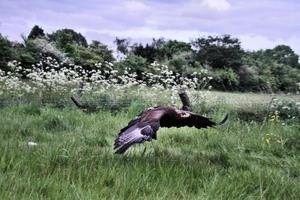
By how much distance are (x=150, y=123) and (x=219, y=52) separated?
2426cm

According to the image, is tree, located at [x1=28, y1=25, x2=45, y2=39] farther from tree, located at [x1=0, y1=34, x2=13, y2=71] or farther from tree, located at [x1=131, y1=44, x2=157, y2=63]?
tree, located at [x1=0, y1=34, x2=13, y2=71]

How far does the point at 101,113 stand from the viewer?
395 inches

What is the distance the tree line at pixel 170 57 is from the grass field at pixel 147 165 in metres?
9.42

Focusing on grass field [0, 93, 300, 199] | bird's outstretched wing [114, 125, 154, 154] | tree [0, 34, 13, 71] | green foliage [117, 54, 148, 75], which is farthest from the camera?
green foliage [117, 54, 148, 75]

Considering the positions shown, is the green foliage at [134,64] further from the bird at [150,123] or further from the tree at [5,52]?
the bird at [150,123]

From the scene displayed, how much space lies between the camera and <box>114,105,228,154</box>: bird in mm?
4880

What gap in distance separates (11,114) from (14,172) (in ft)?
16.2

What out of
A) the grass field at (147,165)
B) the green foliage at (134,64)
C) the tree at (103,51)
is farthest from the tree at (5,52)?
the grass field at (147,165)

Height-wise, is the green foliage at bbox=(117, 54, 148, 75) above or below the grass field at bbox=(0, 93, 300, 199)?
below

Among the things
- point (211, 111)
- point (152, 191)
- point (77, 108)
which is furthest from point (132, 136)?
point (211, 111)

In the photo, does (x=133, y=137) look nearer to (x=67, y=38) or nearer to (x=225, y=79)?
(x=67, y=38)

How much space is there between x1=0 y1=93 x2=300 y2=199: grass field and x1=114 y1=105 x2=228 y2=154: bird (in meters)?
0.21

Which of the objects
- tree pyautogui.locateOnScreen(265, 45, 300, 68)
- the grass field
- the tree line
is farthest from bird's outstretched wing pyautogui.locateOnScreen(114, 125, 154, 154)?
tree pyautogui.locateOnScreen(265, 45, 300, 68)

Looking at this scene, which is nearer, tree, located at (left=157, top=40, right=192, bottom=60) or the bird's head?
the bird's head
